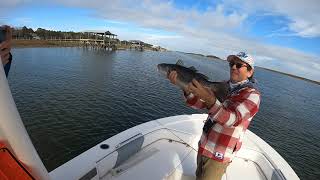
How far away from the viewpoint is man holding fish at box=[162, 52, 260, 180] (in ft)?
10.8

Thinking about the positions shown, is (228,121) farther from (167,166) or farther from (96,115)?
(96,115)

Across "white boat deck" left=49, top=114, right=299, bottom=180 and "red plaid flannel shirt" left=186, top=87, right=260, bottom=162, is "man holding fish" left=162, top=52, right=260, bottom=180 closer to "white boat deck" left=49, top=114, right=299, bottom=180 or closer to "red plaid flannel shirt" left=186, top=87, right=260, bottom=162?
"red plaid flannel shirt" left=186, top=87, right=260, bottom=162

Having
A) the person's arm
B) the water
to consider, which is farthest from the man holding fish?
the water

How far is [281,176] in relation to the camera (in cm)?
635

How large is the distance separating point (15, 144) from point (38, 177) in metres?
0.35

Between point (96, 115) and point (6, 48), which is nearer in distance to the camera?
point (6, 48)

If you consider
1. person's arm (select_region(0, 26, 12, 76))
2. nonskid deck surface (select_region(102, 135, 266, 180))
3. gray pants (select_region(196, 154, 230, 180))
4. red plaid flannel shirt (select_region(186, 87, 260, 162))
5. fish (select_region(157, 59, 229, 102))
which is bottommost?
nonskid deck surface (select_region(102, 135, 266, 180))

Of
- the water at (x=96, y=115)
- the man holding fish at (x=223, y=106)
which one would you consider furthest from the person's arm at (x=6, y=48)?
the water at (x=96, y=115)

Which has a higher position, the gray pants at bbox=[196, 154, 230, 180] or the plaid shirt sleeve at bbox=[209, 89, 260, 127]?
the plaid shirt sleeve at bbox=[209, 89, 260, 127]

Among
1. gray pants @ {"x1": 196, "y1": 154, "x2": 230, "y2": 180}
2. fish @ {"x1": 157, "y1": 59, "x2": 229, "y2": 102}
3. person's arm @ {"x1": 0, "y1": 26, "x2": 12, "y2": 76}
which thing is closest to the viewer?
person's arm @ {"x1": 0, "y1": 26, "x2": 12, "y2": 76}

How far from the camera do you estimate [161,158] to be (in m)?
6.47

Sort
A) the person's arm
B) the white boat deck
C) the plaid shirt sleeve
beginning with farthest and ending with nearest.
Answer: the white boat deck < the plaid shirt sleeve < the person's arm

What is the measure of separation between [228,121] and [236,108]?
20 cm

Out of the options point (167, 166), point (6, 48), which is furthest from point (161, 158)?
point (6, 48)
